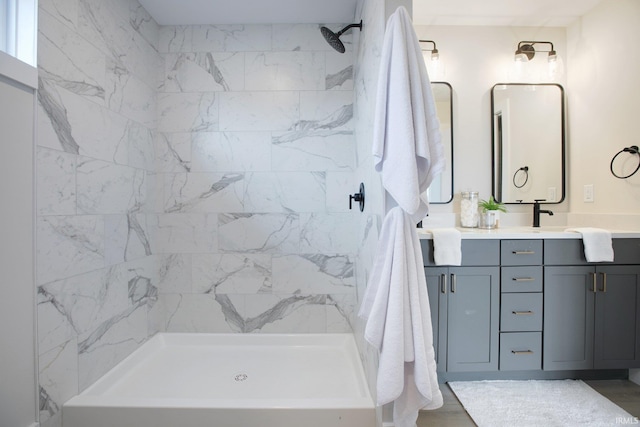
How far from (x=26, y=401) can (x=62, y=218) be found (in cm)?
75

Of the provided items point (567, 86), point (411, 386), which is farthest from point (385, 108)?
point (567, 86)

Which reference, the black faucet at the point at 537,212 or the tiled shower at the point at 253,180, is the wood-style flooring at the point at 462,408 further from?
the black faucet at the point at 537,212

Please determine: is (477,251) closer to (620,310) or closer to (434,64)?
(620,310)

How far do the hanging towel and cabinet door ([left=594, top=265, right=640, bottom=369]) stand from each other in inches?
62.1

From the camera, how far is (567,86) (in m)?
2.44

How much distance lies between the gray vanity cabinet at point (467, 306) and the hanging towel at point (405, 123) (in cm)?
90

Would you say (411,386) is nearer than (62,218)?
Yes

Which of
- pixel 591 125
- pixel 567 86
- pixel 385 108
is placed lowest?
pixel 385 108

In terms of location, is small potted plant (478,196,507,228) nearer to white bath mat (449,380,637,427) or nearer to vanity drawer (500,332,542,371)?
vanity drawer (500,332,542,371)

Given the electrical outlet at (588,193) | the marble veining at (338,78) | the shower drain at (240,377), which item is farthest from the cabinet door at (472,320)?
the marble veining at (338,78)

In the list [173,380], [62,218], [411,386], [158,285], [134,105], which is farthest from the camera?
[158,285]

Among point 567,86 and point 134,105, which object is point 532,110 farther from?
point 134,105

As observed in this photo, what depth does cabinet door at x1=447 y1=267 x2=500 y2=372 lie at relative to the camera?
1.89 meters

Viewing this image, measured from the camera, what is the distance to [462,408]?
5.68 feet
